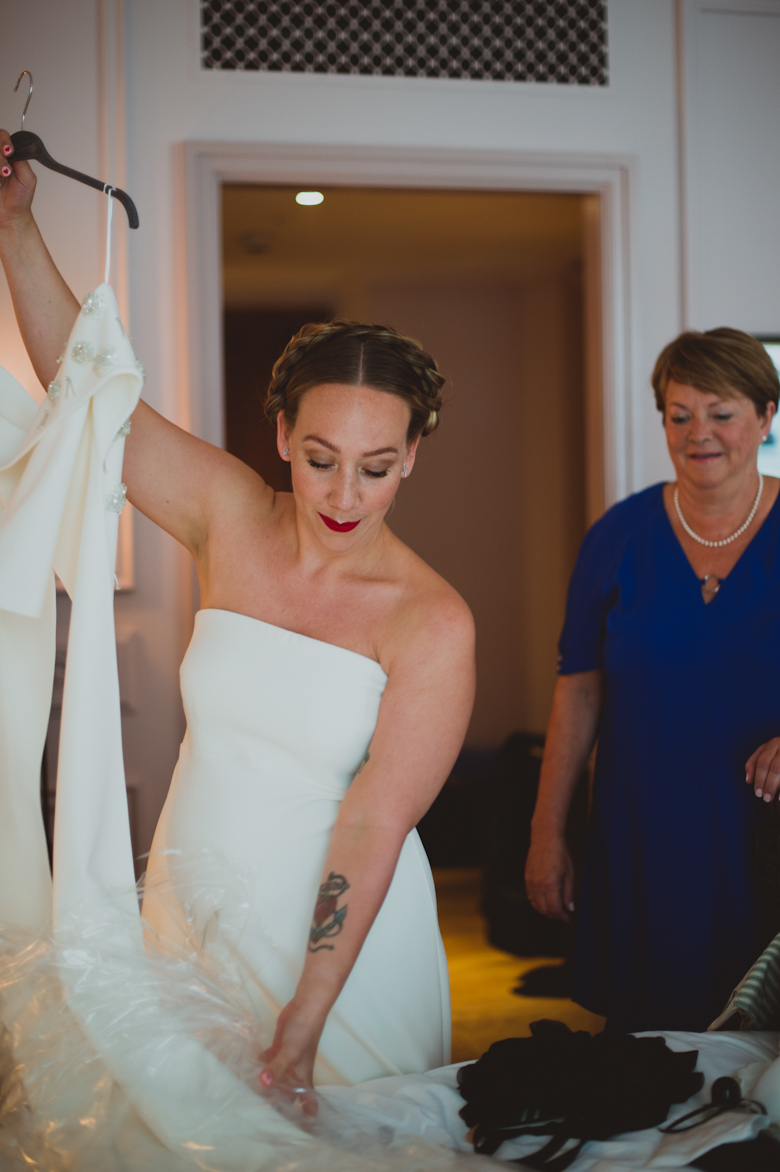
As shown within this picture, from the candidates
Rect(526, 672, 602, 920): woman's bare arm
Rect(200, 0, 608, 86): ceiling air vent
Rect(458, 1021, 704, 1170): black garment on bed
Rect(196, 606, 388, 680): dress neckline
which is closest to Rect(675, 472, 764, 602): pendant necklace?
Rect(526, 672, 602, 920): woman's bare arm

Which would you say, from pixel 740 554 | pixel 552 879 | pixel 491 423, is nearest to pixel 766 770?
pixel 740 554

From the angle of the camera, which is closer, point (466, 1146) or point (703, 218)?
point (466, 1146)

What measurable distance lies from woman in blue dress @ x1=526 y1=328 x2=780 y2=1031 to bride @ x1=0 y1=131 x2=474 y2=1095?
0.63 m

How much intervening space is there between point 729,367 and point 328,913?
4.36ft

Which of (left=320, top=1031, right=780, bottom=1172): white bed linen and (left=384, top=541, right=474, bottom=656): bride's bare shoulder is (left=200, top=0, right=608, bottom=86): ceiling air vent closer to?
(left=384, top=541, right=474, bottom=656): bride's bare shoulder

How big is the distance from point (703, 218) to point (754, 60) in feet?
1.69

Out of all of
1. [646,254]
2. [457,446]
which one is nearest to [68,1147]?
[646,254]

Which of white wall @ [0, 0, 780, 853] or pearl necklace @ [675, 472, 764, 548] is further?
white wall @ [0, 0, 780, 853]

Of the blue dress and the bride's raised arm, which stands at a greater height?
the bride's raised arm

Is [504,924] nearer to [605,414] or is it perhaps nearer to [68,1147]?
[605,414]

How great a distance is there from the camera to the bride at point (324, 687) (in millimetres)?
1271

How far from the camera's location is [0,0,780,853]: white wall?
2.52 meters

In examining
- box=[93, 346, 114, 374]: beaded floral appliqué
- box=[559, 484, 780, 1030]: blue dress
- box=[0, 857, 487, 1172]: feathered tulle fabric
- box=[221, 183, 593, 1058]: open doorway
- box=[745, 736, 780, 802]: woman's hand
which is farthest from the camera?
box=[221, 183, 593, 1058]: open doorway

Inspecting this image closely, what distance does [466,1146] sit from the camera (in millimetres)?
1072
